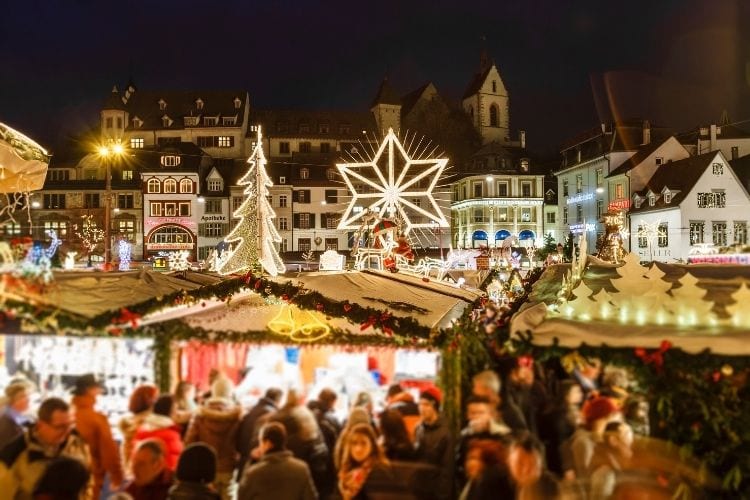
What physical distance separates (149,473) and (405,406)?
2.54 m

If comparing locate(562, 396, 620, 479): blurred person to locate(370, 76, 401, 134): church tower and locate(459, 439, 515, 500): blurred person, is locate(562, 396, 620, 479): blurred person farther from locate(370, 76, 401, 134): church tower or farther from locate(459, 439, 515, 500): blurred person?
locate(370, 76, 401, 134): church tower

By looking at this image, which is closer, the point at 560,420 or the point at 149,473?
the point at 149,473

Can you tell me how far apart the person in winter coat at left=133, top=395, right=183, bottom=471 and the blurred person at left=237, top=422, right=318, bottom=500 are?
106 centimetres

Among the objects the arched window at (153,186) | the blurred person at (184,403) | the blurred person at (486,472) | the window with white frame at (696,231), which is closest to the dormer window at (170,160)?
the arched window at (153,186)

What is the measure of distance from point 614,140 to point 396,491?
55.0 meters

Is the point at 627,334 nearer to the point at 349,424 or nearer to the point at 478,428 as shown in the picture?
the point at 478,428

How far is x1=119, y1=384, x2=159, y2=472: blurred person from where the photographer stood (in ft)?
26.0

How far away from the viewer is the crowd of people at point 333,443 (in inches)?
269

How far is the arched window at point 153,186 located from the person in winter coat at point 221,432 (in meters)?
57.6

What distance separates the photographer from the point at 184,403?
8227 mm

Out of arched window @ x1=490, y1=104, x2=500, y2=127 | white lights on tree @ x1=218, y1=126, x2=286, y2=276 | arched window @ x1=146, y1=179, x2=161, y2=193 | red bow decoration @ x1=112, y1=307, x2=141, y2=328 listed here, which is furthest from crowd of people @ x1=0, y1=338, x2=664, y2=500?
arched window @ x1=490, y1=104, x2=500, y2=127

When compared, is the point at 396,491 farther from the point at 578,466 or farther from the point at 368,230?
the point at 368,230

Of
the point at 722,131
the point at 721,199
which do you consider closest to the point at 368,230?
the point at 721,199

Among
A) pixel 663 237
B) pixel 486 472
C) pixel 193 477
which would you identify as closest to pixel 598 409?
pixel 486 472
